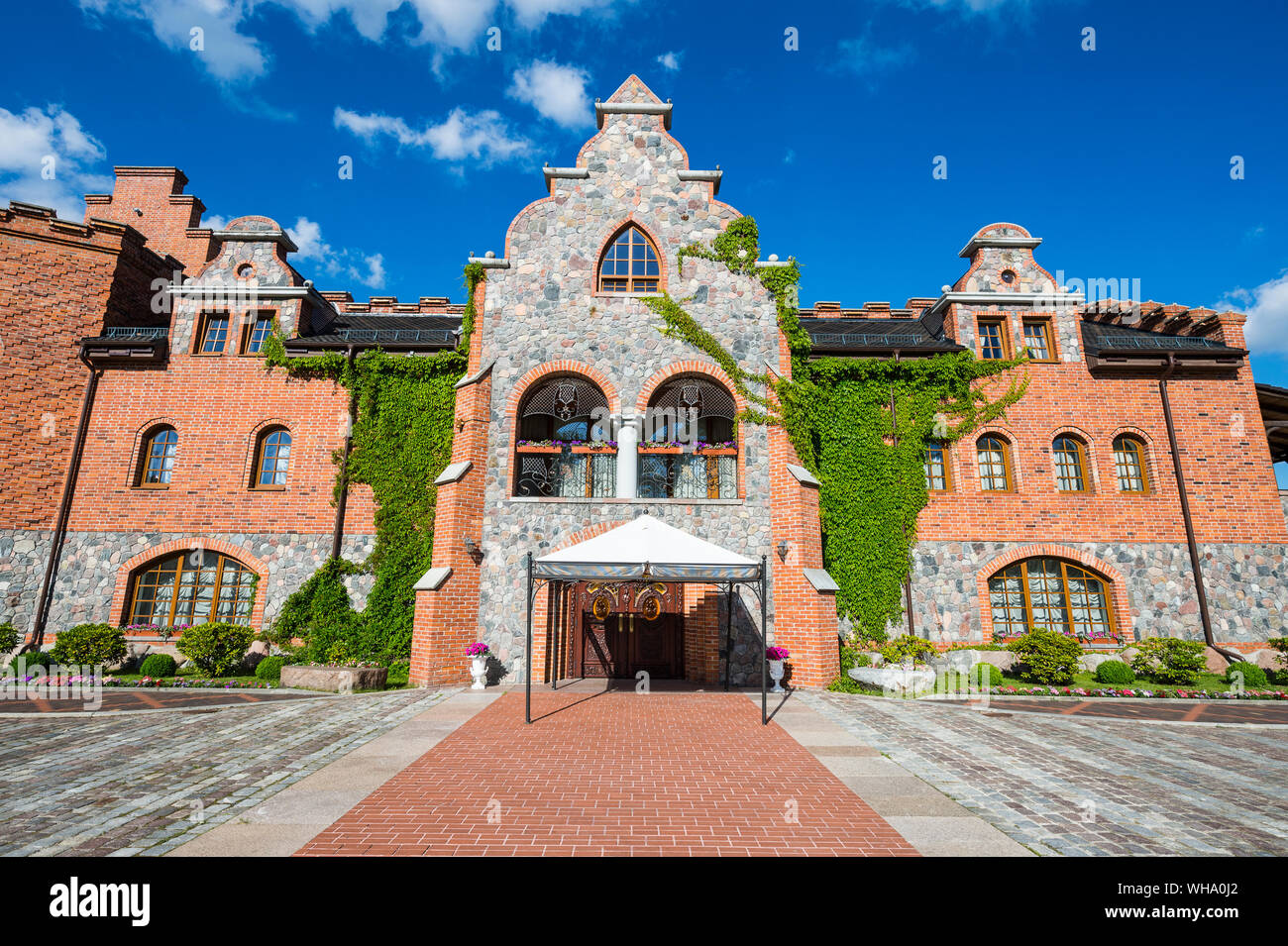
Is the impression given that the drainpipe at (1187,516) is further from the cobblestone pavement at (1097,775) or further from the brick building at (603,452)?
the cobblestone pavement at (1097,775)

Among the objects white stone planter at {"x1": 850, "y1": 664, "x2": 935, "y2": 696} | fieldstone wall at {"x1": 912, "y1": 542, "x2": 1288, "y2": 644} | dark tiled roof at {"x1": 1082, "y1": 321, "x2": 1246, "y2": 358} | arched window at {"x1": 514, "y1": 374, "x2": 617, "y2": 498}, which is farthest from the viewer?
dark tiled roof at {"x1": 1082, "y1": 321, "x2": 1246, "y2": 358}

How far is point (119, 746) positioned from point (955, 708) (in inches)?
491

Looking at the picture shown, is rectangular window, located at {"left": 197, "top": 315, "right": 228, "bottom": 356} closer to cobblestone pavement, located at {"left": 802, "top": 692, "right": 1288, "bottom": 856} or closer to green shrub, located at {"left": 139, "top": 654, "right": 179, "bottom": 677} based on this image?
green shrub, located at {"left": 139, "top": 654, "right": 179, "bottom": 677}

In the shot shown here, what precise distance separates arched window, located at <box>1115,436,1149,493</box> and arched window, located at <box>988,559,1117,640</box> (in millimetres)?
2666

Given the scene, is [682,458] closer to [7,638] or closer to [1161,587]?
[1161,587]

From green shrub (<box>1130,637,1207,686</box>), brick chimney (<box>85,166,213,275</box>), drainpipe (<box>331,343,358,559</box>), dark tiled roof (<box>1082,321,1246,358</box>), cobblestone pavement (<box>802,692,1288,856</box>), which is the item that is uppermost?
brick chimney (<box>85,166,213,275</box>)

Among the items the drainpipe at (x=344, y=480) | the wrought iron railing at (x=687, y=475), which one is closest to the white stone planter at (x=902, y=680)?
the wrought iron railing at (x=687, y=475)

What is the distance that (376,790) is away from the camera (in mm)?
5590

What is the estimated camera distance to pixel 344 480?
46.7 ft

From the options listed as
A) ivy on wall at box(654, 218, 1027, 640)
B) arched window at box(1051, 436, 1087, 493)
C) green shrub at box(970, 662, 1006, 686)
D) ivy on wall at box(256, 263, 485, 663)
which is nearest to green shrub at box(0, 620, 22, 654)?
ivy on wall at box(256, 263, 485, 663)

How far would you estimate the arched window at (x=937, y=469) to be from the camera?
1504cm

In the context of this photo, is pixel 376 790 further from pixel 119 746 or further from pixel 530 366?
pixel 530 366

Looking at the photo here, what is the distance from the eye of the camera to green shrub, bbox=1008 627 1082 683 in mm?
12164

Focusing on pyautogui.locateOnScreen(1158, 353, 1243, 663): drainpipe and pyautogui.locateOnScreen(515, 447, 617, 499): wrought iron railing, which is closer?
pyautogui.locateOnScreen(515, 447, 617, 499): wrought iron railing
